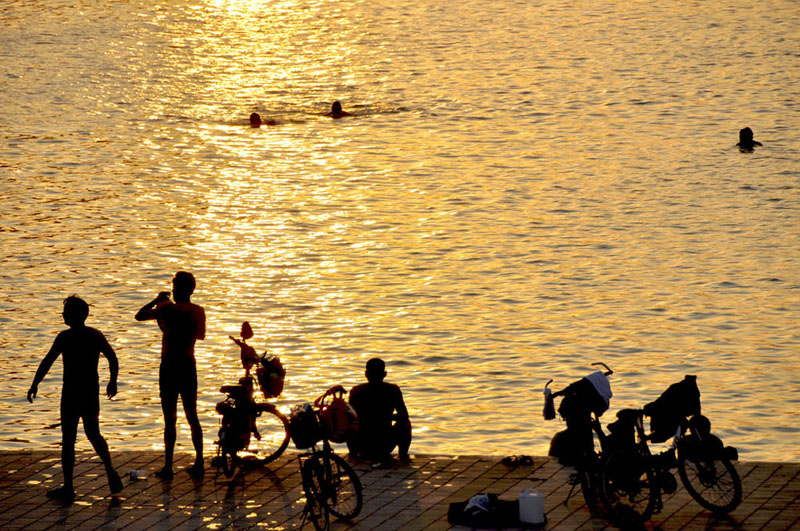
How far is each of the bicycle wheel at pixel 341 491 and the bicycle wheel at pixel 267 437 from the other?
1.69 m

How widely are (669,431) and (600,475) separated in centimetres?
71

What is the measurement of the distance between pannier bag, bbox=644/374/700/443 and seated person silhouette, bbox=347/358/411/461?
8.46ft

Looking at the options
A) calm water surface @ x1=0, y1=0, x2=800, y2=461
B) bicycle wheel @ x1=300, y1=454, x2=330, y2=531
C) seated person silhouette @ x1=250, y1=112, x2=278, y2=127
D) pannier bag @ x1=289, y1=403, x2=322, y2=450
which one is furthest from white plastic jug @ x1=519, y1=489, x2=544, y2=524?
seated person silhouette @ x1=250, y1=112, x2=278, y2=127

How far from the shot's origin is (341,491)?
38.0 feet

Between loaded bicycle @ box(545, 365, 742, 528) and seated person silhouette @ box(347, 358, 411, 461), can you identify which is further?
seated person silhouette @ box(347, 358, 411, 461)

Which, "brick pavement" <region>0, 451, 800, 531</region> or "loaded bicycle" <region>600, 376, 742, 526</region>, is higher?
"loaded bicycle" <region>600, 376, 742, 526</region>

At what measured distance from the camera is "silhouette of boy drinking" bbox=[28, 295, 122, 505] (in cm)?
1212

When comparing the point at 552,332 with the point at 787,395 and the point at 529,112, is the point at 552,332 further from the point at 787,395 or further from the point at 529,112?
the point at 529,112

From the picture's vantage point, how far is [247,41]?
2183 inches

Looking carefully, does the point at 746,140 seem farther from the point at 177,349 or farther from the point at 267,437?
the point at 177,349

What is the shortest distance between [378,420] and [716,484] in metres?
3.31

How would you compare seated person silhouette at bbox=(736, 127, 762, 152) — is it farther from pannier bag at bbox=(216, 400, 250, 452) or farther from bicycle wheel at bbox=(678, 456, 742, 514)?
bicycle wheel at bbox=(678, 456, 742, 514)

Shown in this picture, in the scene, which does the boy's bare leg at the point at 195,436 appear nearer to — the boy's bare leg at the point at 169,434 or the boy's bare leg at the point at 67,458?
the boy's bare leg at the point at 169,434

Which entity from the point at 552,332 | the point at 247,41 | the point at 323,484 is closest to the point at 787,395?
the point at 552,332
